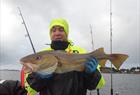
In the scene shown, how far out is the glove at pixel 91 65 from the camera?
5.47 metres

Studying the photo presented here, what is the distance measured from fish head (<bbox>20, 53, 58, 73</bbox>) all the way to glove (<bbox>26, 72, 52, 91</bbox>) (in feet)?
1.49

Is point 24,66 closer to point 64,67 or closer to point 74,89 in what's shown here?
point 64,67

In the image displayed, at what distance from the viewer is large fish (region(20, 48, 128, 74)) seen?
507 centimetres

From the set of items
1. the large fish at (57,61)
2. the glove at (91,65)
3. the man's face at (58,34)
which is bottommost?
the glove at (91,65)

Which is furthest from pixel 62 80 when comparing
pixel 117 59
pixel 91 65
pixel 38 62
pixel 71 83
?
pixel 117 59

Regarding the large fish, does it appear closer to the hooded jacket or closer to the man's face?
the hooded jacket

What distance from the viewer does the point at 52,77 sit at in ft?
18.7

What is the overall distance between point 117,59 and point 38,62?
50.4 inches

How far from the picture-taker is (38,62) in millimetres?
5109

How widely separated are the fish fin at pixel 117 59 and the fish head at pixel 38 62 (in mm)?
957

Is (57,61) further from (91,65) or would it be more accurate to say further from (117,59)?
(117,59)

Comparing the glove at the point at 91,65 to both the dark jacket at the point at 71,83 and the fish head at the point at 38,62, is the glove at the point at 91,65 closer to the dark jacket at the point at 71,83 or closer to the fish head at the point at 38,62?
the dark jacket at the point at 71,83

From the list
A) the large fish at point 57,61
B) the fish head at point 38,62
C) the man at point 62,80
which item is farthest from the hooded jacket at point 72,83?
the fish head at point 38,62

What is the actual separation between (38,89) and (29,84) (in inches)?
6.9
